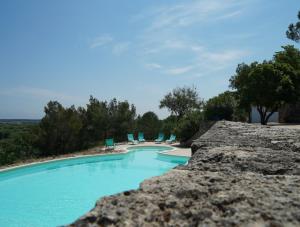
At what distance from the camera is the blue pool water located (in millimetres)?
8086

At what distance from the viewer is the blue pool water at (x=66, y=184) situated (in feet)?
26.5

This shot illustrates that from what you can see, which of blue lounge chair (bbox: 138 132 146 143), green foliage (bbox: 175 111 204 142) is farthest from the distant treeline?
green foliage (bbox: 175 111 204 142)

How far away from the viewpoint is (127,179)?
12844 mm

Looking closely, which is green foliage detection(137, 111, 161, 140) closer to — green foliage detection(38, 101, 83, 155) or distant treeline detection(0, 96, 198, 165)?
distant treeline detection(0, 96, 198, 165)

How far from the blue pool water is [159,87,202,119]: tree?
17.1 meters

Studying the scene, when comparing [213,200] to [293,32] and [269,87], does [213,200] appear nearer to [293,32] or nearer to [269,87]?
[269,87]

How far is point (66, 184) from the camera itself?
1189cm

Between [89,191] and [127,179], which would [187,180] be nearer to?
[89,191]

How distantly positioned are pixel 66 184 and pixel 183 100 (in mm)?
25407

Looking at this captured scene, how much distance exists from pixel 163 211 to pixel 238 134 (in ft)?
6.05

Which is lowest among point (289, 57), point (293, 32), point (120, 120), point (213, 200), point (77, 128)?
point (213, 200)

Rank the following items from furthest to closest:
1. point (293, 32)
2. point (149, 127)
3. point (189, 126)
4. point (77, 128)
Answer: point (149, 127)
point (77, 128)
point (293, 32)
point (189, 126)

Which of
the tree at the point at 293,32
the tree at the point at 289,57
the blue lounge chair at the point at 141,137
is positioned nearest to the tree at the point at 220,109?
the tree at the point at 293,32

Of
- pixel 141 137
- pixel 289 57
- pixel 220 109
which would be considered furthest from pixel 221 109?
pixel 289 57
